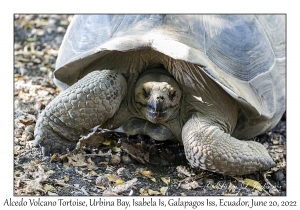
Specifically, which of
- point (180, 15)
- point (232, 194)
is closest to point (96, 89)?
point (180, 15)

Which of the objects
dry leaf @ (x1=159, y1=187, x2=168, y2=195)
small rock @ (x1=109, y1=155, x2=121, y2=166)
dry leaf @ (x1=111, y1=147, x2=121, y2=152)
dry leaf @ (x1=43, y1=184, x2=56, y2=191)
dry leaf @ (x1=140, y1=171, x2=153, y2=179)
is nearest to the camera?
dry leaf @ (x1=43, y1=184, x2=56, y2=191)

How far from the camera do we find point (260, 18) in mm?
4609

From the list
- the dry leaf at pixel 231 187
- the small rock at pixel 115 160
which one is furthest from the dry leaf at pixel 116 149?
the dry leaf at pixel 231 187

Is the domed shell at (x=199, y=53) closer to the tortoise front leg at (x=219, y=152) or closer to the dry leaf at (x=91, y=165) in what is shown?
the tortoise front leg at (x=219, y=152)

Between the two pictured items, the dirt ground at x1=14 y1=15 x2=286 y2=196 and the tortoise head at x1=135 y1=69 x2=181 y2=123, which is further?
the tortoise head at x1=135 y1=69 x2=181 y2=123

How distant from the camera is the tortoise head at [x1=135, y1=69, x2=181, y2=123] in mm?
3857

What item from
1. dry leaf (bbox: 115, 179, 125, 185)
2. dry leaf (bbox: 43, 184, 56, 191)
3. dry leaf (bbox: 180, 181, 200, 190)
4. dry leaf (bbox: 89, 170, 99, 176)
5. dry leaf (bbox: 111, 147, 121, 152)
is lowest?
dry leaf (bbox: 180, 181, 200, 190)

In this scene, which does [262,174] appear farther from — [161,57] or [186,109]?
[161,57]

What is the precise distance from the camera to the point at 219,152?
12.1 ft

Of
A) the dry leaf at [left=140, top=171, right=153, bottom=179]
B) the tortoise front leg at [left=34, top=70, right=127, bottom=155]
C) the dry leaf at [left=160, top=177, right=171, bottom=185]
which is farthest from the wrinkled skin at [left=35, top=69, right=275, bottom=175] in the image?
the dry leaf at [left=140, top=171, right=153, bottom=179]

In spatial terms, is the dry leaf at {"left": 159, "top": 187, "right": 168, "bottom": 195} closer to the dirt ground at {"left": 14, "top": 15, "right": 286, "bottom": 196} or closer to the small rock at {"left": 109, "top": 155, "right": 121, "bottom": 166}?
the dirt ground at {"left": 14, "top": 15, "right": 286, "bottom": 196}

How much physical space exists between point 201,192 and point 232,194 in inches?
9.7

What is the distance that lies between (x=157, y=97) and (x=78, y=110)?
68 cm

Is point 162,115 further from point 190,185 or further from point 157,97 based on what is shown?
point 190,185
